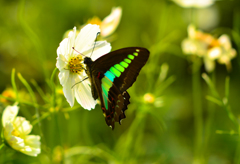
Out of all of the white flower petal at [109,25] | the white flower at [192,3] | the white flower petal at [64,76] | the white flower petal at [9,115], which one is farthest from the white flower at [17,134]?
the white flower at [192,3]

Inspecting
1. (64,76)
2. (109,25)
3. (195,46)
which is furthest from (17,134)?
(195,46)

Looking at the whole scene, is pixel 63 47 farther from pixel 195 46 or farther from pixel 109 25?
pixel 195 46

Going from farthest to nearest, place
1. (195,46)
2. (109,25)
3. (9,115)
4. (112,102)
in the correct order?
(195,46) < (109,25) < (112,102) < (9,115)

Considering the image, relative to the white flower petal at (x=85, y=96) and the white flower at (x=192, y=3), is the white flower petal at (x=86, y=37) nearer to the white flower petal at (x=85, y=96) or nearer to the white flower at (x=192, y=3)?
the white flower petal at (x=85, y=96)

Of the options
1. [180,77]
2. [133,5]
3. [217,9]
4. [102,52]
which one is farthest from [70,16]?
[102,52]

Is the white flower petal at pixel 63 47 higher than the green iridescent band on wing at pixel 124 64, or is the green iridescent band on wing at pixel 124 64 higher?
the white flower petal at pixel 63 47

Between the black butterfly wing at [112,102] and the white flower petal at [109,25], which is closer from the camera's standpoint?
the black butterfly wing at [112,102]

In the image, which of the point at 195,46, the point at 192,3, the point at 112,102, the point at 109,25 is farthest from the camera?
the point at 192,3
